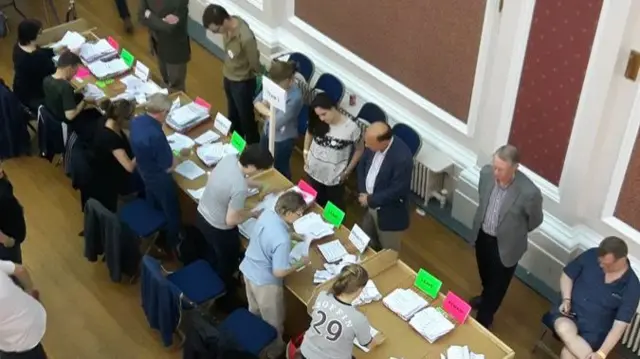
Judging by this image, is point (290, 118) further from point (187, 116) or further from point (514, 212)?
point (514, 212)

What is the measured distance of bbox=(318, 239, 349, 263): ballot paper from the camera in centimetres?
550

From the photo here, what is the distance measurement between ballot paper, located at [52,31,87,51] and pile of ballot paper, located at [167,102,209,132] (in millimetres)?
1430

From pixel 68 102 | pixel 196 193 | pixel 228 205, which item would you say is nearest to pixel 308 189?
pixel 228 205

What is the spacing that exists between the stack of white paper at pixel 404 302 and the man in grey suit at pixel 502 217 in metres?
0.73

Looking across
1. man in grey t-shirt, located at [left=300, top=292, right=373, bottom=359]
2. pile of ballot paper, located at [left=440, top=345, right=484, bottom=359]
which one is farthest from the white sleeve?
pile of ballot paper, located at [left=440, top=345, right=484, bottom=359]

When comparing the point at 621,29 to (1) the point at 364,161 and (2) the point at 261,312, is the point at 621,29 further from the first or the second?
(2) the point at 261,312

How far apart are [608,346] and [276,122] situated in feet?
9.90

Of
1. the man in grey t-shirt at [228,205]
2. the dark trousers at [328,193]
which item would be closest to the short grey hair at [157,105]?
the man in grey t-shirt at [228,205]

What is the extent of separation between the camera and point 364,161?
5770 mm

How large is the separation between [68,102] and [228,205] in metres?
2.16

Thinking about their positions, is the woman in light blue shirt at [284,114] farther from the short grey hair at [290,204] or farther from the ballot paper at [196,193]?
the short grey hair at [290,204]

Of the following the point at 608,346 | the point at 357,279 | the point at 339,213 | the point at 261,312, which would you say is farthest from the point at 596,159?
the point at 261,312

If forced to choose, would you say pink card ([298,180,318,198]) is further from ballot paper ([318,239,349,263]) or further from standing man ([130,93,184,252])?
standing man ([130,93,184,252])

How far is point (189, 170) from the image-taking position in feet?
20.7
